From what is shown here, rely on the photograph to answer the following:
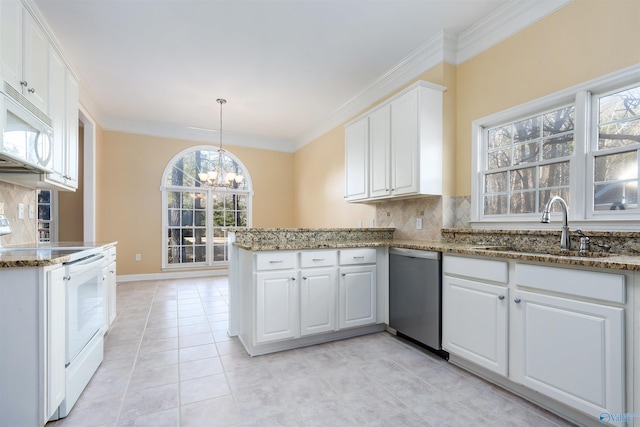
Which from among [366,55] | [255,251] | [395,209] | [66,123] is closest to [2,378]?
[255,251]

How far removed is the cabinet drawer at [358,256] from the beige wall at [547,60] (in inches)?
43.3

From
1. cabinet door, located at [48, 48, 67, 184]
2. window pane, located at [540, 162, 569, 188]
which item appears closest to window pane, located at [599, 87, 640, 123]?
window pane, located at [540, 162, 569, 188]

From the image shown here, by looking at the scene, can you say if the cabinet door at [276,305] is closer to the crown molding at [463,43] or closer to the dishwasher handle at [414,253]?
the dishwasher handle at [414,253]

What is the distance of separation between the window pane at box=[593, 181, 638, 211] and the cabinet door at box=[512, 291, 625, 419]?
0.91m

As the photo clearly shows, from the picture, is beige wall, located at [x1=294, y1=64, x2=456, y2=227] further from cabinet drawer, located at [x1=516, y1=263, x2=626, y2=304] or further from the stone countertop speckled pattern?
cabinet drawer, located at [x1=516, y1=263, x2=626, y2=304]

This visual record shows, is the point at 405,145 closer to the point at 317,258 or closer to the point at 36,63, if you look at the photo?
the point at 317,258

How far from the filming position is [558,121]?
2.44 metres

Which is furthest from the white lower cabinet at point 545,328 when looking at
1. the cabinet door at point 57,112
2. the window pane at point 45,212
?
the window pane at point 45,212

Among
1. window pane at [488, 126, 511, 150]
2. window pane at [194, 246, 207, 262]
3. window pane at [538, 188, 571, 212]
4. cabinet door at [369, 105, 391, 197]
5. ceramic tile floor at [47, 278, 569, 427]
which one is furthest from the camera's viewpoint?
window pane at [194, 246, 207, 262]

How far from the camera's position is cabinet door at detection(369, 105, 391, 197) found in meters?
3.30

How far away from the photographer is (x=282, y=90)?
429cm

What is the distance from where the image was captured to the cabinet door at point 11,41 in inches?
71.2

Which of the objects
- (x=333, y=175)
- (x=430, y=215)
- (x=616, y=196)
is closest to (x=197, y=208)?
(x=333, y=175)

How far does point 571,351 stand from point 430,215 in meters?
1.72
